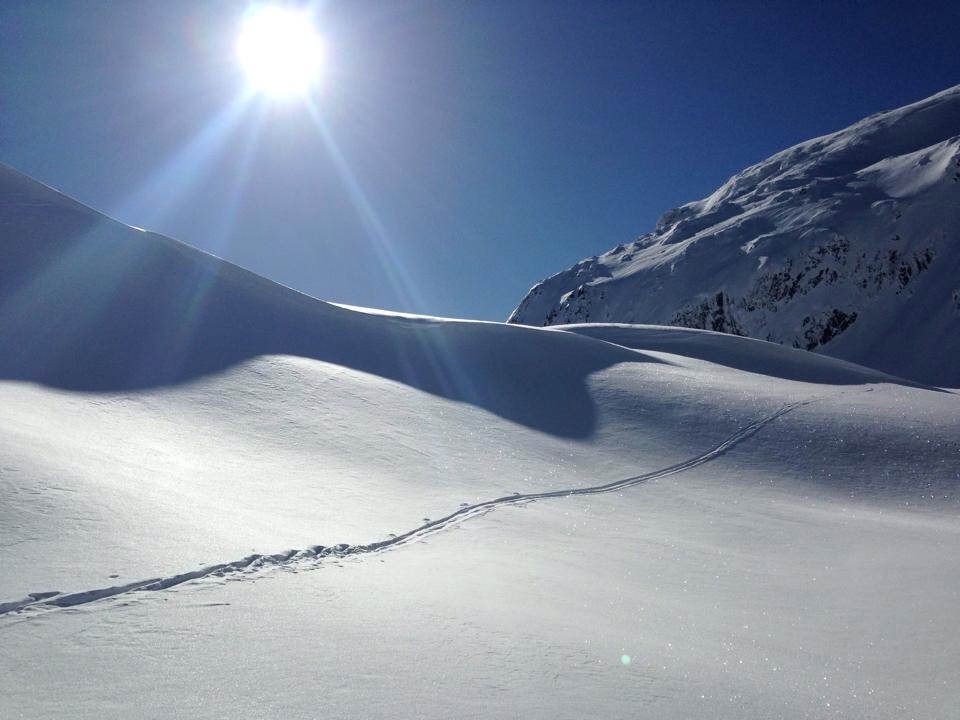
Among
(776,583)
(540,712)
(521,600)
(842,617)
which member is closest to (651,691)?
(540,712)

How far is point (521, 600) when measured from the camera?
5.57 metres

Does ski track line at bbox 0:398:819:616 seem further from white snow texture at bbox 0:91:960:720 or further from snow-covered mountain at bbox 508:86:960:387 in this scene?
snow-covered mountain at bbox 508:86:960:387

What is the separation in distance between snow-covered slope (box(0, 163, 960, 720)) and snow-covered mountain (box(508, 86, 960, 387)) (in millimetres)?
53437

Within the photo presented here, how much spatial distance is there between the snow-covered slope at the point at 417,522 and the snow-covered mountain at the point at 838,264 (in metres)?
53.4

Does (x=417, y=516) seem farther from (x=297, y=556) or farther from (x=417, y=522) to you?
(x=297, y=556)

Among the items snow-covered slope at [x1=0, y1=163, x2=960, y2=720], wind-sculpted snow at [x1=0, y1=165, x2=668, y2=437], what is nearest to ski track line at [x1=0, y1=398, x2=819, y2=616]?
snow-covered slope at [x1=0, y1=163, x2=960, y2=720]

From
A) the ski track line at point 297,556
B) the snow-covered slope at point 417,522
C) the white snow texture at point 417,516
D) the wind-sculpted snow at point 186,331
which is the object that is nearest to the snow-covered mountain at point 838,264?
the white snow texture at point 417,516

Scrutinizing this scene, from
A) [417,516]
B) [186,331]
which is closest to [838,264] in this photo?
[186,331]

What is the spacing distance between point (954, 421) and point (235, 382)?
16.2m

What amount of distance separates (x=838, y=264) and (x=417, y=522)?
251 feet

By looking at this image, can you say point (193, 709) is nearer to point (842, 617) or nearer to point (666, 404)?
point (842, 617)

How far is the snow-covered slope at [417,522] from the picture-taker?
12.7ft

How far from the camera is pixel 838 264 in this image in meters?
72.0

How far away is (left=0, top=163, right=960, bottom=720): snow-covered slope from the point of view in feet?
12.7
